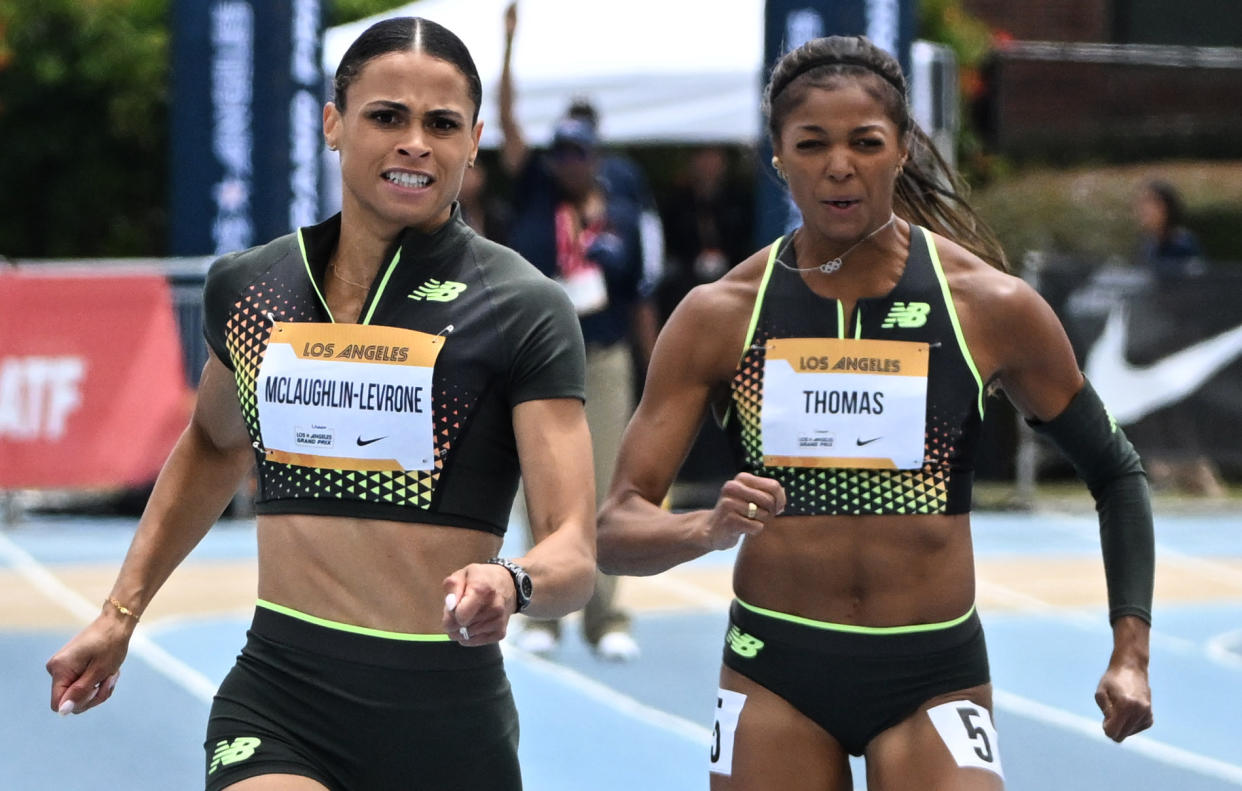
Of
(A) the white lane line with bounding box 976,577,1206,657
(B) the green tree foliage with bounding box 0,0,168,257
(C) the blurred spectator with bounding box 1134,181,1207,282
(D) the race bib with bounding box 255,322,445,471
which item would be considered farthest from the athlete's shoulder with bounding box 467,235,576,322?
(B) the green tree foliage with bounding box 0,0,168,257

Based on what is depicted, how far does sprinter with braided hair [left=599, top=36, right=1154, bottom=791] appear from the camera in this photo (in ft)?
12.7

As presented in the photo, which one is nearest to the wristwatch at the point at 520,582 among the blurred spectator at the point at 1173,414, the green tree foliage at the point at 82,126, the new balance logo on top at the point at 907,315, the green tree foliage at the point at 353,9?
the new balance logo on top at the point at 907,315

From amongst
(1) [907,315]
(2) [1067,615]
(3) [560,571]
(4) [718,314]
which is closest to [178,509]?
(3) [560,571]

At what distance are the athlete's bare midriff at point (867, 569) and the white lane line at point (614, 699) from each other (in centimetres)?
378

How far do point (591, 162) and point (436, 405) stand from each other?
5.60 metres

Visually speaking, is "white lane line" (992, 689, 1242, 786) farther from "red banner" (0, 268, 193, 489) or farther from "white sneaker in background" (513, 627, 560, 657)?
"red banner" (0, 268, 193, 489)

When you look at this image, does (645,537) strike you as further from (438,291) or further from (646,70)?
(646,70)

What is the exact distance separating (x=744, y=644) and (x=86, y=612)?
6914 millimetres

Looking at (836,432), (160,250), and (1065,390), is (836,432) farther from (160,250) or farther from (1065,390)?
(160,250)

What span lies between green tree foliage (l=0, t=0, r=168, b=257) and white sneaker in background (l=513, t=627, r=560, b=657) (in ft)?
34.1

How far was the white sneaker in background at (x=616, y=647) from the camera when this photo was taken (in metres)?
9.01

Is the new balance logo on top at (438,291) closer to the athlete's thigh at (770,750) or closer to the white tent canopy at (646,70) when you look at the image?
the athlete's thigh at (770,750)

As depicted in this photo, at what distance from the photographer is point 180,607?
10.4 metres

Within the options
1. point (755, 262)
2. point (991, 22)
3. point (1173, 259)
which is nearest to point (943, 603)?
point (755, 262)
